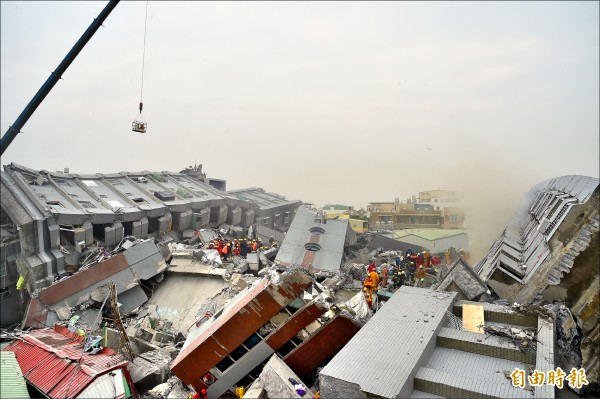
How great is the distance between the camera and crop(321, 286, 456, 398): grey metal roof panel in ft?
20.2

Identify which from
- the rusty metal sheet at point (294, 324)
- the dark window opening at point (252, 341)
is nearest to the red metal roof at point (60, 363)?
the dark window opening at point (252, 341)

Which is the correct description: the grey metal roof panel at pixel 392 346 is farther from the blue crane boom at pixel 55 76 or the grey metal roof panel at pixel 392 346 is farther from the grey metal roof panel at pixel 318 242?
the blue crane boom at pixel 55 76

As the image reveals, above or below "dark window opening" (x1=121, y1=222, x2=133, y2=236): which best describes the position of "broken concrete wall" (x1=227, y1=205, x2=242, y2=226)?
below

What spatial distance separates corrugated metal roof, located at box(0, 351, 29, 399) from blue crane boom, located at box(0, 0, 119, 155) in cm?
568

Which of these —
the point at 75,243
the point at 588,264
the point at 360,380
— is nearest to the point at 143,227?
the point at 75,243

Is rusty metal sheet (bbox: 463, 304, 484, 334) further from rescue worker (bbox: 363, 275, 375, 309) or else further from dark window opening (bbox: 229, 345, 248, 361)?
dark window opening (bbox: 229, 345, 248, 361)

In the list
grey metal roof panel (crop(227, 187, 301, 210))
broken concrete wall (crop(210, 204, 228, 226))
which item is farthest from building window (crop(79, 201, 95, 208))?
grey metal roof panel (crop(227, 187, 301, 210))

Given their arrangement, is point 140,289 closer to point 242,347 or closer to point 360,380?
point 242,347

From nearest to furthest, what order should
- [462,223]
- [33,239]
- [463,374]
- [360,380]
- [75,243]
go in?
1. [360,380]
2. [463,374]
3. [33,239]
4. [75,243]
5. [462,223]

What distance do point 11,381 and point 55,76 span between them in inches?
321

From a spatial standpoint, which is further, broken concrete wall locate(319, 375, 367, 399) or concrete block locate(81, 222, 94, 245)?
concrete block locate(81, 222, 94, 245)

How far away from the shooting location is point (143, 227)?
19.0 metres

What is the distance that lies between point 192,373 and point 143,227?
12.0 meters

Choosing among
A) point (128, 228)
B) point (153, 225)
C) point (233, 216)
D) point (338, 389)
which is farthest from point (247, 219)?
point (338, 389)
